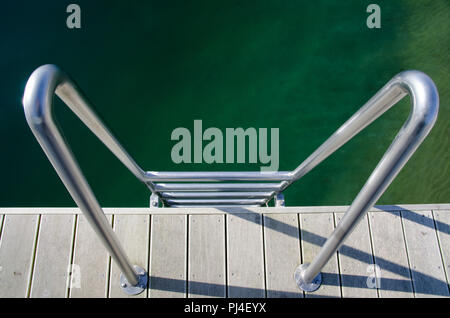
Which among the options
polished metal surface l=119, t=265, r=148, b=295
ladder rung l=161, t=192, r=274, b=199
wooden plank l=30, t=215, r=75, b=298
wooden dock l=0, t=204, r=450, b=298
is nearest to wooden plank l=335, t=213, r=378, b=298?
wooden dock l=0, t=204, r=450, b=298

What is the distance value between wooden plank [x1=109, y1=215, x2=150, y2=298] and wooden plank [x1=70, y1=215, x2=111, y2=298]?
0.03 metres

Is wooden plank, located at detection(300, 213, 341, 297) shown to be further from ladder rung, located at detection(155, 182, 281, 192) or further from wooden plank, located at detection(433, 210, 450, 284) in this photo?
wooden plank, located at detection(433, 210, 450, 284)

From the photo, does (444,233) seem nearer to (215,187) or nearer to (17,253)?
(215,187)

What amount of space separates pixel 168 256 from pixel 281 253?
1.23 feet

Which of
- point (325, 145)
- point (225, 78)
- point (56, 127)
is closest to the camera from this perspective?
point (56, 127)

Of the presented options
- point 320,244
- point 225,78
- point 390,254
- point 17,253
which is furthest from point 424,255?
point 225,78

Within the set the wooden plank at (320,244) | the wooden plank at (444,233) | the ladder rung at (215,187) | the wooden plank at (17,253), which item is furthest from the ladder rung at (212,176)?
the wooden plank at (444,233)

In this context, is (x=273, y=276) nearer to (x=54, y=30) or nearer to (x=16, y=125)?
(x=16, y=125)

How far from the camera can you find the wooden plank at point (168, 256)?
1.03 m

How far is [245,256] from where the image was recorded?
108 cm
